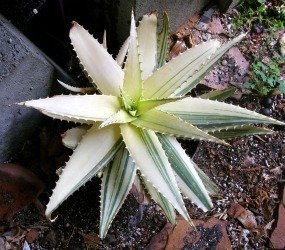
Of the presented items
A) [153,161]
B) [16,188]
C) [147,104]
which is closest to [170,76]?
[147,104]

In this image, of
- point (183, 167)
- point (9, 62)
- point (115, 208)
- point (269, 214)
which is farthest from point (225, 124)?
point (269, 214)

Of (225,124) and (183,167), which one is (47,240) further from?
(225,124)

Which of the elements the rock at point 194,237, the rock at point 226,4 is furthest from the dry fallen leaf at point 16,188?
the rock at point 226,4

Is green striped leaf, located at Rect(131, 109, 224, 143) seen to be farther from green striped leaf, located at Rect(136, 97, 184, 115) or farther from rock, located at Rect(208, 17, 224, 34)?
rock, located at Rect(208, 17, 224, 34)

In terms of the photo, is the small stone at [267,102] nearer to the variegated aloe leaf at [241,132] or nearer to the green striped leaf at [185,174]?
the variegated aloe leaf at [241,132]

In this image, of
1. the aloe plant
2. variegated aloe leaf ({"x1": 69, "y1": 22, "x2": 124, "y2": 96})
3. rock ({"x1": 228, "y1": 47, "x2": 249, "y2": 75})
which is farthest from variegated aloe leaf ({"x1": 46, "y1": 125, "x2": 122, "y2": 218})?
rock ({"x1": 228, "y1": 47, "x2": 249, "y2": 75})

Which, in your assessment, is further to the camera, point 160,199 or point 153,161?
point 160,199

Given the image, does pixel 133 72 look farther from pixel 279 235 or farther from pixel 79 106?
pixel 279 235
